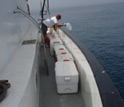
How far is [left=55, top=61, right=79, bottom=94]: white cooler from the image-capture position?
6.60 feet

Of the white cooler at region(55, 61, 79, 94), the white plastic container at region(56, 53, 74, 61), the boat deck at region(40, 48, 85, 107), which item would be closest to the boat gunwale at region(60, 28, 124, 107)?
the white cooler at region(55, 61, 79, 94)

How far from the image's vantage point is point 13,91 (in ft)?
3.48

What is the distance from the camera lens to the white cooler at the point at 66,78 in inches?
79.2

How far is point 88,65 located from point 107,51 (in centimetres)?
612

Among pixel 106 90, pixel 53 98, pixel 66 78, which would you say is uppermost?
pixel 106 90

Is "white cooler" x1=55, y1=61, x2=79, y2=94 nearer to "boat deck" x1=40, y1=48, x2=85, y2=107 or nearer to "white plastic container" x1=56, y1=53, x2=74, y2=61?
"boat deck" x1=40, y1=48, x2=85, y2=107

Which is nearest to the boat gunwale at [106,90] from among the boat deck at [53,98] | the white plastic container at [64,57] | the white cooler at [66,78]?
the white cooler at [66,78]

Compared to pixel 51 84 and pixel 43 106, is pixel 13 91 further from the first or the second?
pixel 51 84

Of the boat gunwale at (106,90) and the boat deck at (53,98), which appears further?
the boat deck at (53,98)

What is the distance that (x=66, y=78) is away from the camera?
201 centimetres

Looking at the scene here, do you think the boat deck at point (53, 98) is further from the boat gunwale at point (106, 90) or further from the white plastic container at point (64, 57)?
the boat gunwale at point (106, 90)

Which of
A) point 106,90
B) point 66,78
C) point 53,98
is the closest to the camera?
point 106,90

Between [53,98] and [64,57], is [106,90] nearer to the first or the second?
[53,98]

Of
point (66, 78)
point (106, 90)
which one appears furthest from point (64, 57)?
point (106, 90)
